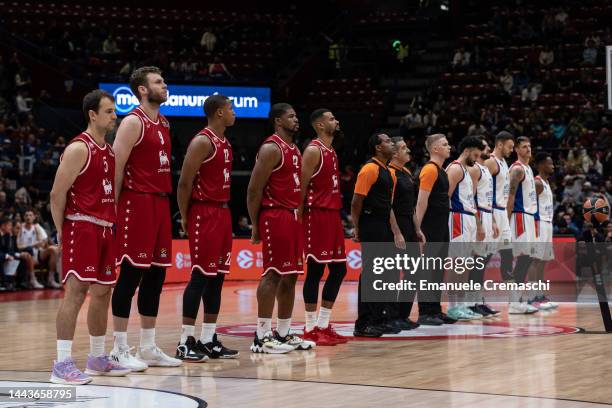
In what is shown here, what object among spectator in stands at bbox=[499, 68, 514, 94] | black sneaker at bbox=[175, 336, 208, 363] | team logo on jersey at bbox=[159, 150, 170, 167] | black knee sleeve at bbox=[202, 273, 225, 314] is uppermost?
spectator in stands at bbox=[499, 68, 514, 94]

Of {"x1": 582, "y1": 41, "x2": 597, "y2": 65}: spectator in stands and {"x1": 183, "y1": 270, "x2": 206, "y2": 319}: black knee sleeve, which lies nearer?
{"x1": 183, "y1": 270, "x2": 206, "y2": 319}: black knee sleeve

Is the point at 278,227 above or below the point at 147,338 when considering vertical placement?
above

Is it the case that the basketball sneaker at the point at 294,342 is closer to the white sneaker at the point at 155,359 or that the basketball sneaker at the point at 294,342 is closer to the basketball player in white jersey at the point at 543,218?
the white sneaker at the point at 155,359

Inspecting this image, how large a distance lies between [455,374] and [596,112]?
677 inches

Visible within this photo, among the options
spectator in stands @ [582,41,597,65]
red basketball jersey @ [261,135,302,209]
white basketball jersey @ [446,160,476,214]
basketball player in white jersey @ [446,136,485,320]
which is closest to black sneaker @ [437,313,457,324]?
basketball player in white jersey @ [446,136,485,320]

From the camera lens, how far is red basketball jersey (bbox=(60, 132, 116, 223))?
725 cm

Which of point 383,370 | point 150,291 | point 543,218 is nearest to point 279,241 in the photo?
point 150,291

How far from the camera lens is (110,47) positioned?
87.5 feet

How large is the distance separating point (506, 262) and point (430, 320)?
2194mm

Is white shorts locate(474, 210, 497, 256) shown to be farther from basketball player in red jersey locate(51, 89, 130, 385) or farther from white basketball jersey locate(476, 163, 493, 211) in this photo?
basketball player in red jersey locate(51, 89, 130, 385)

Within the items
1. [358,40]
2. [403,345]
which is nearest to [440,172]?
[403,345]

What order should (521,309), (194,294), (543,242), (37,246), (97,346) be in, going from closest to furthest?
(97,346)
(194,294)
(521,309)
(543,242)
(37,246)

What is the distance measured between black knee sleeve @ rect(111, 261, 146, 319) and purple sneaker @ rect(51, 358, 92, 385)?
0.80 metres

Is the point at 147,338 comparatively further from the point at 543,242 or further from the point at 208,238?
the point at 543,242
